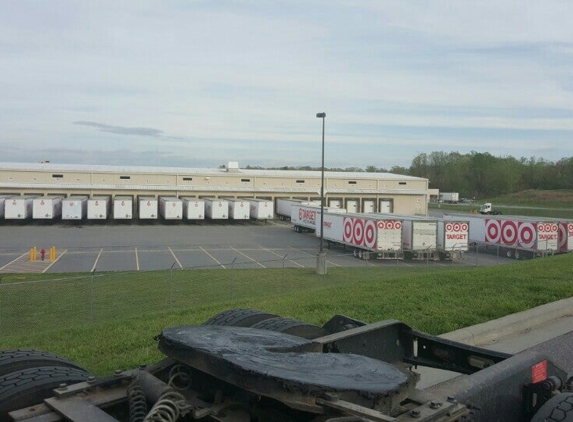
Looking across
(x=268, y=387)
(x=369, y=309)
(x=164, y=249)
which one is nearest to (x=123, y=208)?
(x=164, y=249)

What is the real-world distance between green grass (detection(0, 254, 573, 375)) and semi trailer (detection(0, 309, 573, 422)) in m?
3.58

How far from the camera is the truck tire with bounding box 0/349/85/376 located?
11.6 feet

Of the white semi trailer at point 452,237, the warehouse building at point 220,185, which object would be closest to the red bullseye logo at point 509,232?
the white semi trailer at point 452,237

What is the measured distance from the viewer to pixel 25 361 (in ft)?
11.9

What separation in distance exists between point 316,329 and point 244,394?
1800 millimetres

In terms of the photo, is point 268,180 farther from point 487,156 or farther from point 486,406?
point 487,156

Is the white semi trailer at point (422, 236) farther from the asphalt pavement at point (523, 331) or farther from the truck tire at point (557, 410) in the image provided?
the truck tire at point (557, 410)

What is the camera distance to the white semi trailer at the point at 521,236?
38250 mm

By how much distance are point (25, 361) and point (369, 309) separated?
21.3 ft

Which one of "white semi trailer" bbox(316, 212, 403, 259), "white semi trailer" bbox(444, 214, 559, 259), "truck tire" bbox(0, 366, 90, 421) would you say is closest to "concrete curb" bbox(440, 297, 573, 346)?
"truck tire" bbox(0, 366, 90, 421)

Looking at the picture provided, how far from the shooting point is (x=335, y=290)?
39.4ft

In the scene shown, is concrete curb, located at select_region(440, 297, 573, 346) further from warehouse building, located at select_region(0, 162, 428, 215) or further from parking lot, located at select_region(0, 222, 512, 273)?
warehouse building, located at select_region(0, 162, 428, 215)

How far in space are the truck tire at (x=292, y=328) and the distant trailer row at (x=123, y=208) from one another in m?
56.4

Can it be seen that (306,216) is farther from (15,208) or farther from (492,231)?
(15,208)
